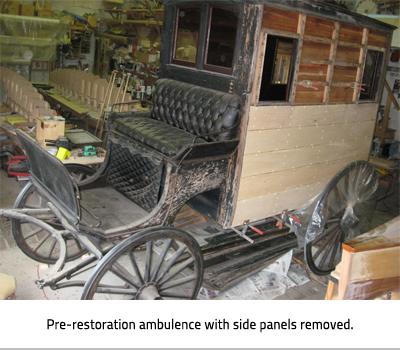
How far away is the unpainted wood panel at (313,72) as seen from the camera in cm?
344

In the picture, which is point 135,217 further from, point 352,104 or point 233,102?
point 352,104

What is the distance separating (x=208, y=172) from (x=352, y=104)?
1.81 metres

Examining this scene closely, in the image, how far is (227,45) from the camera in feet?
11.1

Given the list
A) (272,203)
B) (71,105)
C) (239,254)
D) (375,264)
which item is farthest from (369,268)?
(71,105)

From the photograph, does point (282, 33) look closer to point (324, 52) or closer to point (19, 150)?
point (324, 52)

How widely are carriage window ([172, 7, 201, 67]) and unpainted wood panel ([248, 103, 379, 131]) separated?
3.23 feet

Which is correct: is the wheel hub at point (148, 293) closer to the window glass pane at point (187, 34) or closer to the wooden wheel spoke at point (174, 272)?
the wooden wheel spoke at point (174, 272)

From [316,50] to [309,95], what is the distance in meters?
0.39

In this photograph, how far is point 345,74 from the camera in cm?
387

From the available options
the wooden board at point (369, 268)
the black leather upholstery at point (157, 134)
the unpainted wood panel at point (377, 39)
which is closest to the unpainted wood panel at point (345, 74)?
the unpainted wood panel at point (377, 39)

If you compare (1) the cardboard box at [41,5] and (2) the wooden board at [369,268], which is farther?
(1) the cardboard box at [41,5]

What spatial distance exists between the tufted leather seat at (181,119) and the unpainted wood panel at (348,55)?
4.00 feet

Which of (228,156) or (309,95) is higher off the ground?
(309,95)

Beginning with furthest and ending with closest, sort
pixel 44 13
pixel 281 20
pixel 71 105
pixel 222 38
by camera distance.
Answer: pixel 44 13
pixel 71 105
pixel 222 38
pixel 281 20
